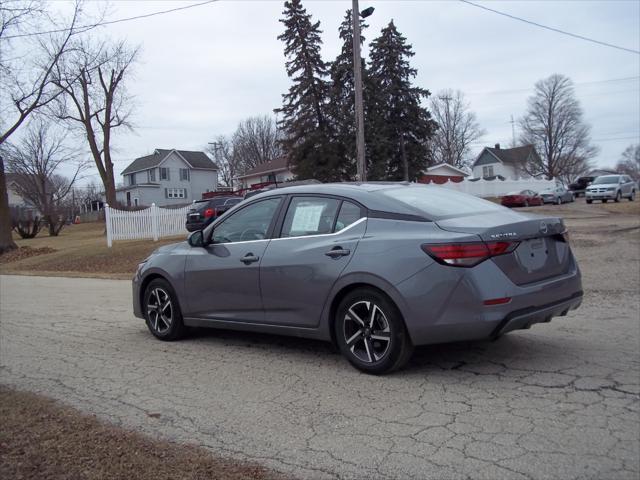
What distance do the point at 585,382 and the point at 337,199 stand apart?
252cm

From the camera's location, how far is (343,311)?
4.84 metres

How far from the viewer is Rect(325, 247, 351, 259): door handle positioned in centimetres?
480

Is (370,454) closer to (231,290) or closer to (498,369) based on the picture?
(498,369)

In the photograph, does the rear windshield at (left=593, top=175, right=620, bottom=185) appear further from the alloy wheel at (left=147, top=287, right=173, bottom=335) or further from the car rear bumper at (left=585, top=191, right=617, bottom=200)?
the alloy wheel at (left=147, top=287, right=173, bottom=335)

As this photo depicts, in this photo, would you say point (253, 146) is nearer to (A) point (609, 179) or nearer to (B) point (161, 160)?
(B) point (161, 160)

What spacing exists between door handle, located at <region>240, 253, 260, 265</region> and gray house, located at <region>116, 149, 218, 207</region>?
66.1 meters

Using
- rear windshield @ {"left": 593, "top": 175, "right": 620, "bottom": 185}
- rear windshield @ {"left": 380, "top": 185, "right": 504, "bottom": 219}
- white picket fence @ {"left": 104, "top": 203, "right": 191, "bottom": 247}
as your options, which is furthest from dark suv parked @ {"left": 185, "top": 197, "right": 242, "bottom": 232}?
rear windshield @ {"left": 593, "top": 175, "right": 620, "bottom": 185}

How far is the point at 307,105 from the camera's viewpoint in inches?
1447

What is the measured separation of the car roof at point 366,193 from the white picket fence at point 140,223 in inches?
747

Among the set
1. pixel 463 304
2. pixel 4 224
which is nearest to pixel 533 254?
pixel 463 304

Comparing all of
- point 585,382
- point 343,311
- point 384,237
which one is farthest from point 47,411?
point 585,382

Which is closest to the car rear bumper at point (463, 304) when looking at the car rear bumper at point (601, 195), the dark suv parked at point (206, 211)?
the dark suv parked at point (206, 211)

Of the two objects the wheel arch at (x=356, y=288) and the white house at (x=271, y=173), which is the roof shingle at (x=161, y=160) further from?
the wheel arch at (x=356, y=288)

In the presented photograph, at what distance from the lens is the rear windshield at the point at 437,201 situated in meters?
4.87
